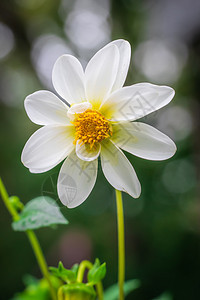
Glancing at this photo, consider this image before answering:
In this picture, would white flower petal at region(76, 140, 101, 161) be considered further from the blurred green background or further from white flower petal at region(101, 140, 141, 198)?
Result: the blurred green background

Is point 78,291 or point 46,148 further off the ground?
point 46,148

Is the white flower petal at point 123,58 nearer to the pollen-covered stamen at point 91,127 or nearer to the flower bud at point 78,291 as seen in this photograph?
the pollen-covered stamen at point 91,127

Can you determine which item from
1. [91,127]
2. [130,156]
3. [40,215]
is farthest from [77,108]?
[130,156]

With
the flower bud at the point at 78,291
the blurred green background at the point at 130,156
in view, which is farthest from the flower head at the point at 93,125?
the blurred green background at the point at 130,156

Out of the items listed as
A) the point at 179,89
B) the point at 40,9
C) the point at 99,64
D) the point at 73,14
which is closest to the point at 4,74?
the point at 40,9

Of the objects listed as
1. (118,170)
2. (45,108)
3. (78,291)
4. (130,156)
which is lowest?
(130,156)

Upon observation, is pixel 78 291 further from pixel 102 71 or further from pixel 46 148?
pixel 102 71

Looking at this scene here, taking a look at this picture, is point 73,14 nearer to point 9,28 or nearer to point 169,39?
point 9,28
